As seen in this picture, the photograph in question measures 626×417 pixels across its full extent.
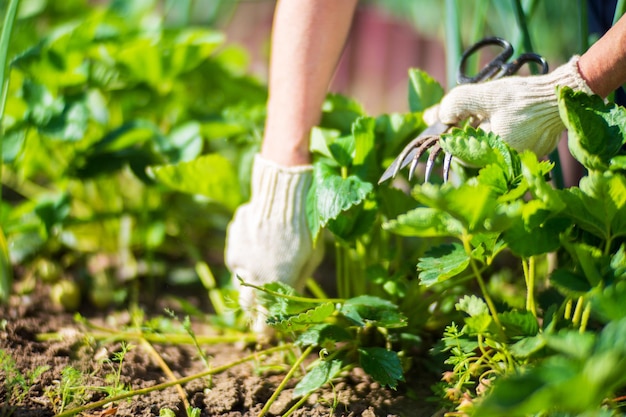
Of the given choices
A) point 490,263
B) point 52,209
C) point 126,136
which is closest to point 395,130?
point 490,263

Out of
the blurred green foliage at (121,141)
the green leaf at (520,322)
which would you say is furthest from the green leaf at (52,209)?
the green leaf at (520,322)

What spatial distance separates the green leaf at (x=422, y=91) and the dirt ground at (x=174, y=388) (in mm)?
510

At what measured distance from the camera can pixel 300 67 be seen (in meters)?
1.18

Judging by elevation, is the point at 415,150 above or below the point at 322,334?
above

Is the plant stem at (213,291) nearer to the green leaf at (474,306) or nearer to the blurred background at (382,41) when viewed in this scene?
the green leaf at (474,306)

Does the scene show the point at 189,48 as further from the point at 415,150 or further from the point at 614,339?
the point at 614,339

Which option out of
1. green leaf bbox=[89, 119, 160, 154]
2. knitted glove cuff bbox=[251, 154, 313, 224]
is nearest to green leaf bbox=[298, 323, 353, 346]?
knitted glove cuff bbox=[251, 154, 313, 224]

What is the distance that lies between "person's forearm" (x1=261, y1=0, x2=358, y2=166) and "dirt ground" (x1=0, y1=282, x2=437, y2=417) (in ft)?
1.36

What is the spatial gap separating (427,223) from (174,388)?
544 millimetres

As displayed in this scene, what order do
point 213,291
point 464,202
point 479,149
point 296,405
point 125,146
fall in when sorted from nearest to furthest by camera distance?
point 464,202 < point 479,149 < point 296,405 < point 213,291 < point 125,146

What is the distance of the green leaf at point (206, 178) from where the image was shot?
1.35m

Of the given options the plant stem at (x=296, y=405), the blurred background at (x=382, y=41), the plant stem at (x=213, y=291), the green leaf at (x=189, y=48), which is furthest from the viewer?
the blurred background at (x=382, y=41)

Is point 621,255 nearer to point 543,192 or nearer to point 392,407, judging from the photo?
point 543,192

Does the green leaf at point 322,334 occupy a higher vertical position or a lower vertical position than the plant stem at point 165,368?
→ higher
